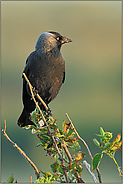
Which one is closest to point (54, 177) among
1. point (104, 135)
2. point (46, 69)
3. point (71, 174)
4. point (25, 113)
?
point (71, 174)

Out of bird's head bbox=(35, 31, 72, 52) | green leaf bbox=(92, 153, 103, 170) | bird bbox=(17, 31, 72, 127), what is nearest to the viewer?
green leaf bbox=(92, 153, 103, 170)

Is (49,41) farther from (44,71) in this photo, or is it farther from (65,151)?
(65,151)

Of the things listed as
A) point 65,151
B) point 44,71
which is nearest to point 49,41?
point 44,71

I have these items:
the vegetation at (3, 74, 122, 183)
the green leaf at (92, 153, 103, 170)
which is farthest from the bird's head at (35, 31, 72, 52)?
the green leaf at (92, 153, 103, 170)

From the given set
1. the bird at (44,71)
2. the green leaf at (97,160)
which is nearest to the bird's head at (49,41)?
the bird at (44,71)

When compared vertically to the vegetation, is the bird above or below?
above


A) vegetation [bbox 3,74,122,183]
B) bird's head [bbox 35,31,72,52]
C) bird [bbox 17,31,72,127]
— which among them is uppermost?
bird's head [bbox 35,31,72,52]

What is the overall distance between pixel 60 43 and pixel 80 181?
8.75ft

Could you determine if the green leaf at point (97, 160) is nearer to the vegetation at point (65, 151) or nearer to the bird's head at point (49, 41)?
the vegetation at point (65, 151)

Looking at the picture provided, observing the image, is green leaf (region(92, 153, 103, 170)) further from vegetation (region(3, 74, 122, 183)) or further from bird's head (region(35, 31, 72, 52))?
bird's head (region(35, 31, 72, 52))

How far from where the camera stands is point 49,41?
11.5 ft

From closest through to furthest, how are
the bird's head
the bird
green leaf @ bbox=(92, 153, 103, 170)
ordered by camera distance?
1. green leaf @ bbox=(92, 153, 103, 170)
2. the bird
3. the bird's head

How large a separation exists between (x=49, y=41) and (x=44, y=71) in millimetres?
557

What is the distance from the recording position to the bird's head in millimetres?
3417
